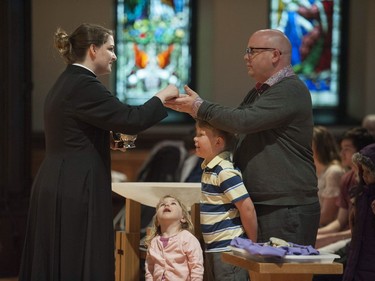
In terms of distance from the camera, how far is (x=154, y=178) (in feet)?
26.9

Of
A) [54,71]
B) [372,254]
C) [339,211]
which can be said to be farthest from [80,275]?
[54,71]

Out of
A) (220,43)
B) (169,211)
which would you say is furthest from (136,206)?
(220,43)

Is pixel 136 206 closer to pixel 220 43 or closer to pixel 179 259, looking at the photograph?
pixel 179 259

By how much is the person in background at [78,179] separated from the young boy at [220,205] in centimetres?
50

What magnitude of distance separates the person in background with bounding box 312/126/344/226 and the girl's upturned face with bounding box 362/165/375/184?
1.29 meters

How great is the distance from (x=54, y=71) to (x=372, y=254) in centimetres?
452

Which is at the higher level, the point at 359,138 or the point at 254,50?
the point at 254,50

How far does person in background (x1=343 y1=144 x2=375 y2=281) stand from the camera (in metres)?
5.38

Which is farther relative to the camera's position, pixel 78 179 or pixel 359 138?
pixel 359 138

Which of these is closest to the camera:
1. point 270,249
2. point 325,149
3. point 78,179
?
point 270,249

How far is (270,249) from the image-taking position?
4.16 meters

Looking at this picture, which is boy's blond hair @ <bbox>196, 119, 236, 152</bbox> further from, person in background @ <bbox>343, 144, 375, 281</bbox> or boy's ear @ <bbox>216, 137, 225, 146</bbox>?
person in background @ <bbox>343, 144, 375, 281</bbox>

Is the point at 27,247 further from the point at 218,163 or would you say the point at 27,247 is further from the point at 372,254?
the point at 372,254

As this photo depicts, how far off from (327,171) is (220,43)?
114 inches
